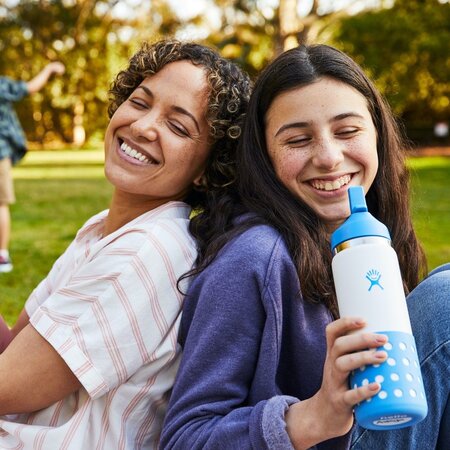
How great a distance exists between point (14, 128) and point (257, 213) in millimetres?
5786

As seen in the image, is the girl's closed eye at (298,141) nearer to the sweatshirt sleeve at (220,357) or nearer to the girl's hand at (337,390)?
the sweatshirt sleeve at (220,357)

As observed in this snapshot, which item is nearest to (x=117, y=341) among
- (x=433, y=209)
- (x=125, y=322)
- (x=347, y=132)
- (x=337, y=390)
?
(x=125, y=322)

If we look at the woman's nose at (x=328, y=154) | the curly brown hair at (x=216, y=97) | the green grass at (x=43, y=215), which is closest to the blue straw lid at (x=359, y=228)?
the woman's nose at (x=328, y=154)

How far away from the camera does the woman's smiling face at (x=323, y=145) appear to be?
1.94 m

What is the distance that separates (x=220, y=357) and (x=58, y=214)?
7.92 m

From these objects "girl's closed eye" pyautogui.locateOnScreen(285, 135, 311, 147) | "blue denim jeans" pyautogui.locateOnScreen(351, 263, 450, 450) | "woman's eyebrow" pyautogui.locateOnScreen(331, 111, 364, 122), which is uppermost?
"woman's eyebrow" pyautogui.locateOnScreen(331, 111, 364, 122)

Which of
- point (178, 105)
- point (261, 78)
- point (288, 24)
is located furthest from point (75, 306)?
point (288, 24)

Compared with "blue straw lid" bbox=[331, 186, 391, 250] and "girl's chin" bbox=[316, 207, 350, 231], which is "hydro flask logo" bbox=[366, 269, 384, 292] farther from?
"girl's chin" bbox=[316, 207, 350, 231]

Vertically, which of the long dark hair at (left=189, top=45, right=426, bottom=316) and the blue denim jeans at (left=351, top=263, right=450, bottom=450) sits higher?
the long dark hair at (left=189, top=45, right=426, bottom=316)

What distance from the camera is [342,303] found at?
1.46m

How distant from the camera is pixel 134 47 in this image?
15031 mm

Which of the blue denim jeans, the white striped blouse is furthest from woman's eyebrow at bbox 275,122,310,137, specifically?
the blue denim jeans

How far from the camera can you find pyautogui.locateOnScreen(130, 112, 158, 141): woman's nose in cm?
212

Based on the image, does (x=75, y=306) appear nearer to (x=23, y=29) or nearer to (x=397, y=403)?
(x=397, y=403)
